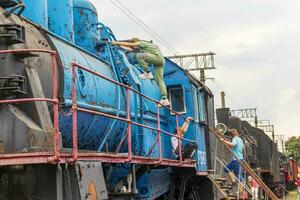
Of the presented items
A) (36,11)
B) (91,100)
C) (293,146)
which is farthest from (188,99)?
(293,146)

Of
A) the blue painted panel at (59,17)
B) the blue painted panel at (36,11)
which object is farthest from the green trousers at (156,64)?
the blue painted panel at (36,11)

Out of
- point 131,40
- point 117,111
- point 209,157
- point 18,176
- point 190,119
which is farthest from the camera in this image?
point 209,157

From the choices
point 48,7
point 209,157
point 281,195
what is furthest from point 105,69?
point 281,195

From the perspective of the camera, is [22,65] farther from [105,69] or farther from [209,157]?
[209,157]

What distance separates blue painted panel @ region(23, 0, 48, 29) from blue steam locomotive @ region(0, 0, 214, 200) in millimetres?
13

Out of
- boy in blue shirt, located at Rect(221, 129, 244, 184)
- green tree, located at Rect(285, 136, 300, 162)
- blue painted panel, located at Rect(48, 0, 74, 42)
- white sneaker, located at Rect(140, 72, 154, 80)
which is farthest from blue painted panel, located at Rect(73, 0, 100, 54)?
green tree, located at Rect(285, 136, 300, 162)

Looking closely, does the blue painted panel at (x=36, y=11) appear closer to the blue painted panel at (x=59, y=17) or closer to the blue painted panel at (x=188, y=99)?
the blue painted panel at (x=59, y=17)

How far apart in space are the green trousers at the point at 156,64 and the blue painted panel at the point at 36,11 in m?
3.37

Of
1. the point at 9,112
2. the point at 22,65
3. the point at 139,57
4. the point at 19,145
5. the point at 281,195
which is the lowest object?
the point at 281,195

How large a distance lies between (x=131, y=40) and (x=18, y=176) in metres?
5.14

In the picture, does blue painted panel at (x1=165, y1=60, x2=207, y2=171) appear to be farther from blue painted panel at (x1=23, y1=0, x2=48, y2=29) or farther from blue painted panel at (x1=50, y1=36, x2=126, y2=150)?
blue painted panel at (x1=23, y1=0, x2=48, y2=29)

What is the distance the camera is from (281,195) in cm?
3347

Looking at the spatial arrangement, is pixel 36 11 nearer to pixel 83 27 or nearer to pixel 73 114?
pixel 83 27

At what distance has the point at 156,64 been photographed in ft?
32.0
